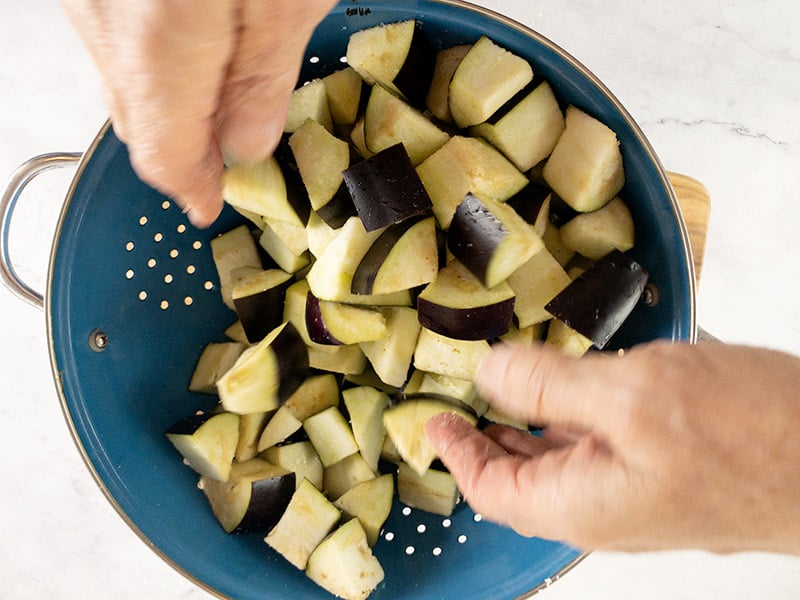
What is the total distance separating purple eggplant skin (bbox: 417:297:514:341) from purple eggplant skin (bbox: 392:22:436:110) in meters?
0.38

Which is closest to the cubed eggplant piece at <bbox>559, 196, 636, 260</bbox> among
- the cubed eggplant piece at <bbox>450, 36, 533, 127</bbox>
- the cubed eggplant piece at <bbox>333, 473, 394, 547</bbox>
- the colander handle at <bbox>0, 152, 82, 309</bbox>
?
the cubed eggplant piece at <bbox>450, 36, 533, 127</bbox>

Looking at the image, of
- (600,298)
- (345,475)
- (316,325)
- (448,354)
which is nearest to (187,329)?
(316,325)

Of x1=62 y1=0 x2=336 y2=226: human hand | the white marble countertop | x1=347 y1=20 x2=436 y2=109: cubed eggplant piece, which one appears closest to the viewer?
x1=62 y1=0 x2=336 y2=226: human hand

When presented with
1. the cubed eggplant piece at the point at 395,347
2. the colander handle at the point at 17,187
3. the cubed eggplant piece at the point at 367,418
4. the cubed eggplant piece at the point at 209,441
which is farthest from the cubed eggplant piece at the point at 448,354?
the colander handle at the point at 17,187

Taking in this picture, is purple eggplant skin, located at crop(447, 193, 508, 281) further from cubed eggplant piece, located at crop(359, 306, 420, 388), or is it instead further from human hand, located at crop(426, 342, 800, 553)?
human hand, located at crop(426, 342, 800, 553)

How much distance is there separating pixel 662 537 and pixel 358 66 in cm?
86

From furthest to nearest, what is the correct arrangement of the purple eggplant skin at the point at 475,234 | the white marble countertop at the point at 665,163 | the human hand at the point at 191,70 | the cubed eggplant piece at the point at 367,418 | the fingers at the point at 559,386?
1. the white marble countertop at the point at 665,163
2. the cubed eggplant piece at the point at 367,418
3. the purple eggplant skin at the point at 475,234
4. the fingers at the point at 559,386
5. the human hand at the point at 191,70

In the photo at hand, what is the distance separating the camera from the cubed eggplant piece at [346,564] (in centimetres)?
124

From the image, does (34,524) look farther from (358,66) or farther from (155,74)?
(155,74)

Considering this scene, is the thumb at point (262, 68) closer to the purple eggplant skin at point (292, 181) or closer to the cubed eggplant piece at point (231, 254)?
the purple eggplant skin at point (292, 181)

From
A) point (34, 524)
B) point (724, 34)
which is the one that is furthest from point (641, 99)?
point (34, 524)

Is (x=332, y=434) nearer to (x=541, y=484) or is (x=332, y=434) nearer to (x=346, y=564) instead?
(x=346, y=564)

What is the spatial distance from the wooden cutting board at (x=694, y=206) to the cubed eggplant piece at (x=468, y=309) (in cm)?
38

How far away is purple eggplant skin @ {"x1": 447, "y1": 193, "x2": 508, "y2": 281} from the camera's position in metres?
1.09
